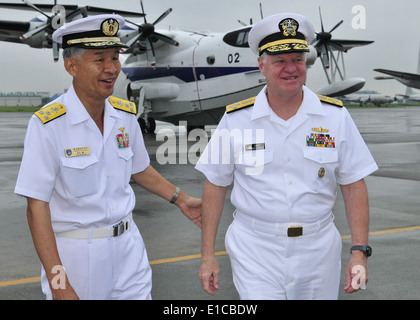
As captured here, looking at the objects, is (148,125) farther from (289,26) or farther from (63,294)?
(63,294)

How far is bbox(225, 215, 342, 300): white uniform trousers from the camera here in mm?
2912

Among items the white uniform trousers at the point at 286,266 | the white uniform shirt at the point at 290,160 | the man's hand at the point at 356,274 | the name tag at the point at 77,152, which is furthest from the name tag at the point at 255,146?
the name tag at the point at 77,152

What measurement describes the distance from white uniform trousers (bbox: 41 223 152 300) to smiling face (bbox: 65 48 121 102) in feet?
2.59

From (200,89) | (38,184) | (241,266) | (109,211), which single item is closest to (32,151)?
(38,184)

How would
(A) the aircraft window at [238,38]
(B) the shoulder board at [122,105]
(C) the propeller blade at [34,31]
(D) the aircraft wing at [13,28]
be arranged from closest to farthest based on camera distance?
1. (B) the shoulder board at [122,105]
2. (A) the aircraft window at [238,38]
3. (C) the propeller blade at [34,31]
4. (D) the aircraft wing at [13,28]

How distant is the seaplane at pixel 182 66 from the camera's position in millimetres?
20781

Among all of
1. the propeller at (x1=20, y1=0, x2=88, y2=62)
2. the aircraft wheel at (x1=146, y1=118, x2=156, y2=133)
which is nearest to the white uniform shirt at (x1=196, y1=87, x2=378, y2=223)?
the propeller at (x1=20, y1=0, x2=88, y2=62)

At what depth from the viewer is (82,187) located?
9.71 feet

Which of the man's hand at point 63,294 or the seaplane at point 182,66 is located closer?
the man's hand at point 63,294

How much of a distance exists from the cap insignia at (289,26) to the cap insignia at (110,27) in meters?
0.92

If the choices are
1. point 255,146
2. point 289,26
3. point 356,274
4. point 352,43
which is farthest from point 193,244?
point 352,43

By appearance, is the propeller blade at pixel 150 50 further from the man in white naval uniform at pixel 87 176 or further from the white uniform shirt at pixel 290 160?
the white uniform shirt at pixel 290 160

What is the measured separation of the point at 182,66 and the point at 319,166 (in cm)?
2049

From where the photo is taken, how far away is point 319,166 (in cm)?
302
